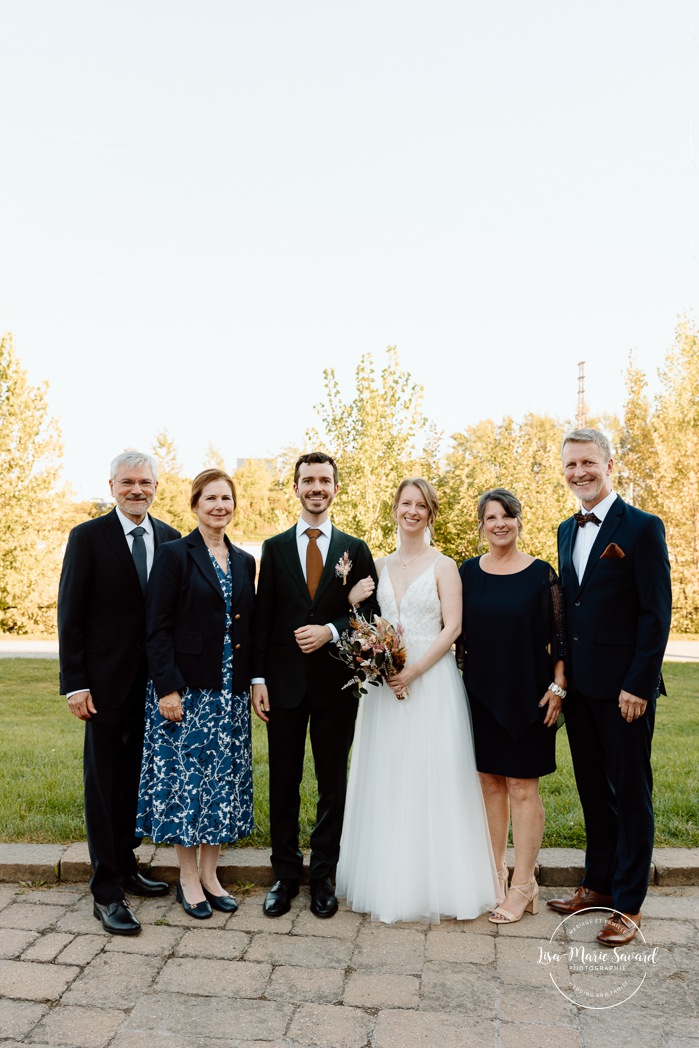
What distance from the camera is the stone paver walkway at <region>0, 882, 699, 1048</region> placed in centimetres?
324

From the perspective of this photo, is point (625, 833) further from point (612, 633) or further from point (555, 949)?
point (612, 633)

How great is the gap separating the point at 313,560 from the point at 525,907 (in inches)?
86.1

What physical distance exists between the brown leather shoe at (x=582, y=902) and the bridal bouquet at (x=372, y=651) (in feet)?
4.98

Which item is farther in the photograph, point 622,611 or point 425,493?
point 425,493

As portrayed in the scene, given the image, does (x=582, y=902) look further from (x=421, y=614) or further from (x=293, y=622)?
(x=293, y=622)

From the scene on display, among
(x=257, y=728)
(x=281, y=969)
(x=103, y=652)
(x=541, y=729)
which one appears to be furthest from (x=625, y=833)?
(x=257, y=728)

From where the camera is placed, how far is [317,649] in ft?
14.9

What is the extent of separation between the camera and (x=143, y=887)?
4625 mm

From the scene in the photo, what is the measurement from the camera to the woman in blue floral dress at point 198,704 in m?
4.34

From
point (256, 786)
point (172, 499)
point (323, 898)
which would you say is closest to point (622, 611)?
point (323, 898)

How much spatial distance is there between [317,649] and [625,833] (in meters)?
1.85

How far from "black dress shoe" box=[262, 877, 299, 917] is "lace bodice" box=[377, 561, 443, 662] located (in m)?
1.42

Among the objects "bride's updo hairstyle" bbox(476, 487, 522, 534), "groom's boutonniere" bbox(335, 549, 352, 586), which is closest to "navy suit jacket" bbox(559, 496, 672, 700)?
"bride's updo hairstyle" bbox(476, 487, 522, 534)

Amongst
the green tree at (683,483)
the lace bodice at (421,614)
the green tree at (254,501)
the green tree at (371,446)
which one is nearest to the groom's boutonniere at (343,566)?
the lace bodice at (421,614)
